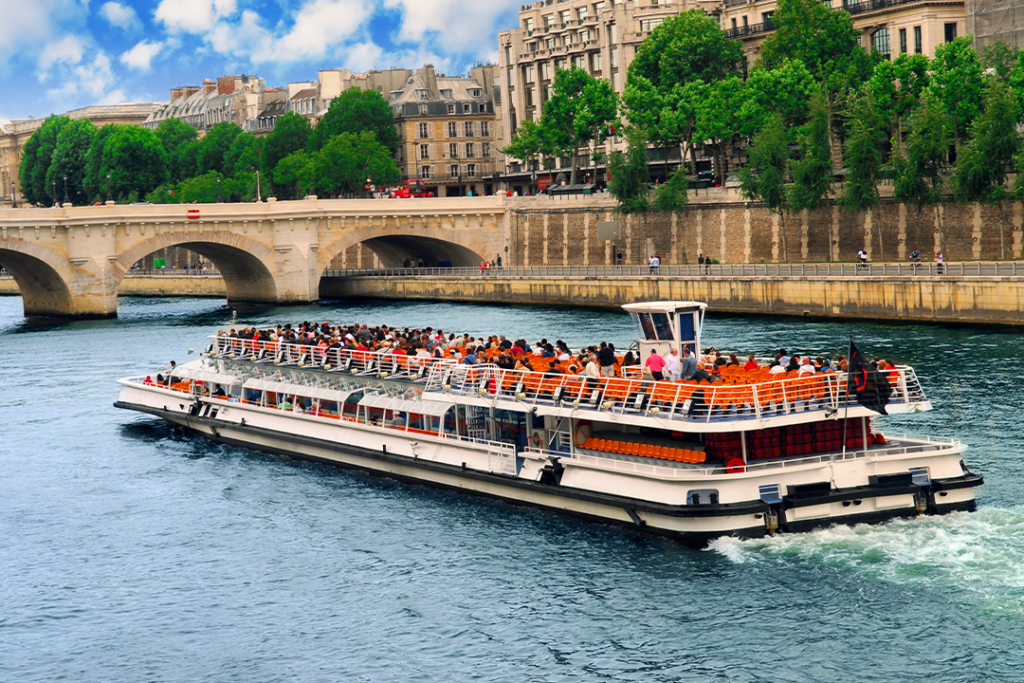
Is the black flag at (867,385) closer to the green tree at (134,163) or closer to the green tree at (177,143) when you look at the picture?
the green tree at (134,163)

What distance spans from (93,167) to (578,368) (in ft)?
450

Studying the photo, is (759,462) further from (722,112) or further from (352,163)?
(352,163)

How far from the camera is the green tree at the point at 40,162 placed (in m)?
174

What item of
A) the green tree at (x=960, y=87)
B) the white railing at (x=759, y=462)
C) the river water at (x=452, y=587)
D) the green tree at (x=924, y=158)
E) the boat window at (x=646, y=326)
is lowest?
the river water at (x=452, y=587)

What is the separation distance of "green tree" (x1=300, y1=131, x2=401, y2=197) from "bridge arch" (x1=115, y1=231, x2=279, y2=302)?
85.3 ft

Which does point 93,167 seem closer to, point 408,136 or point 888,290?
point 408,136

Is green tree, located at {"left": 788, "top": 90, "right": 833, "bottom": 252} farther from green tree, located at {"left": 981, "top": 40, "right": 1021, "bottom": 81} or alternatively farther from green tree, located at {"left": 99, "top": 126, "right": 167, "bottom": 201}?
green tree, located at {"left": 99, "top": 126, "right": 167, "bottom": 201}

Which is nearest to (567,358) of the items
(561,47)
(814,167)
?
(814,167)

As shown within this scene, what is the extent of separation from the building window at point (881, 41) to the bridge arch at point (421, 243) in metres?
30.1

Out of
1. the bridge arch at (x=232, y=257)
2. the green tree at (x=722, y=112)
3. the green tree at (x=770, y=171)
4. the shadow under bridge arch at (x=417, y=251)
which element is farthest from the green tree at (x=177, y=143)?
the green tree at (x=770, y=171)

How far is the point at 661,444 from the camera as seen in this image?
29438mm

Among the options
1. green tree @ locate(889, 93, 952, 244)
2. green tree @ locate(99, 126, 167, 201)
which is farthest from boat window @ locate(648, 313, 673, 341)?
green tree @ locate(99, 126, 167, 201)

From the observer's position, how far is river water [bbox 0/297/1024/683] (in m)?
23.6

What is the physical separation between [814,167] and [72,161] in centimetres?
11402
